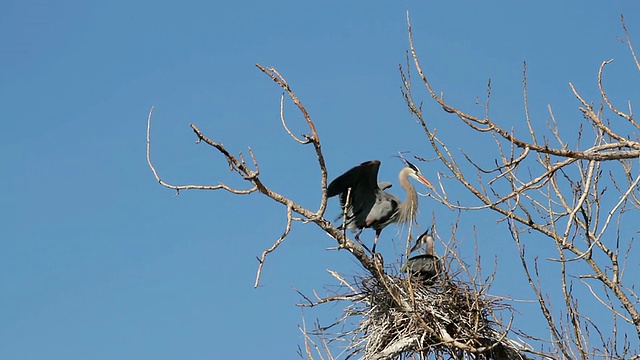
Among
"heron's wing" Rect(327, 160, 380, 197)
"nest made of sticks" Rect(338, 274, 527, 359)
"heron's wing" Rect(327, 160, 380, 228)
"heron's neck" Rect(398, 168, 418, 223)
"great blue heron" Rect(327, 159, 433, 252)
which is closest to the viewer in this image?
"nest made of sticks" Rect(338, 274, 527, 359)

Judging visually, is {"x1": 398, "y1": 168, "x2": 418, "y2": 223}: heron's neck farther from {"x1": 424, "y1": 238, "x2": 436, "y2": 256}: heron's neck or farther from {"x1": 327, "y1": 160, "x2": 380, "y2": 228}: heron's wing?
{"x1": 424, "y1": 238, "x2": 436, "y2": 256}: heron's neck

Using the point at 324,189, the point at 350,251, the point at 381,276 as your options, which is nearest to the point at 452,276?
the point at 381,276

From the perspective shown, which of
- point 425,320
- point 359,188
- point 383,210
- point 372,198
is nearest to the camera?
point 425,320

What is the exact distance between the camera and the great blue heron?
9492 millimetres

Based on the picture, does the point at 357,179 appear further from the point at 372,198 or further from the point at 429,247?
the point at 429,247

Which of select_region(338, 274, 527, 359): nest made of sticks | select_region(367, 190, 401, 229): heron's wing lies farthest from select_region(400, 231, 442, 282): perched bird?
select_region(367, 190, 401, 229): heron's wing

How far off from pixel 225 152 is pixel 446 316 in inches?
119

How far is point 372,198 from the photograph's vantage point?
10.2m

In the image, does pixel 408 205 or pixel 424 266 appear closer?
pixel 424 266

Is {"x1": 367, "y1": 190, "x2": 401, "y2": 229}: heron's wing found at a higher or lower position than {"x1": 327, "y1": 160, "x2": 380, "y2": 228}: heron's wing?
higher

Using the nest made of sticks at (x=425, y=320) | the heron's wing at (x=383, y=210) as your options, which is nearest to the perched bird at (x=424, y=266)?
the nest made of sticks at (x=425, y=320)

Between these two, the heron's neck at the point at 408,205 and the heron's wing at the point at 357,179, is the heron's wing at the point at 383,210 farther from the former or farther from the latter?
the heron's wing at the point at 357,179

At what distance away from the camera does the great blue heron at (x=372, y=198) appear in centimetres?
949

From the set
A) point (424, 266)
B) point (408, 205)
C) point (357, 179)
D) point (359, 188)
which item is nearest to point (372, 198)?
point (359, 188)
